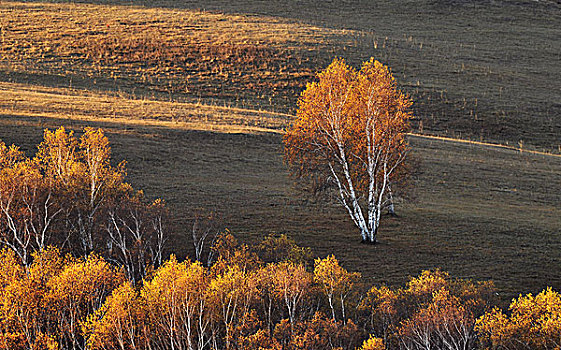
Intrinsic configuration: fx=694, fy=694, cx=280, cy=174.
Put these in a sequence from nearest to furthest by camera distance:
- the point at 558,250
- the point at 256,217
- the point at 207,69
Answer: the point at 558,250 < the point at 256,217 < the point at 207,69

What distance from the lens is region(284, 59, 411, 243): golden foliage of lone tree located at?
37219 millimetres

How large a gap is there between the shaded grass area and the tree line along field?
58.7 ft

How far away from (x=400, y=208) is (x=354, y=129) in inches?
361

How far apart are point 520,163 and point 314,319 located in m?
34.8

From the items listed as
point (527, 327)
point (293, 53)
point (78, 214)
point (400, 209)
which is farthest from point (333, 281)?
point (293, 53)

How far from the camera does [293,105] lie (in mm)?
75562

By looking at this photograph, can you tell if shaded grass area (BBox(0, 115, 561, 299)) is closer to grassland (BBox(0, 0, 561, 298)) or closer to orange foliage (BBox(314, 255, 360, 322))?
grassland (BBox(0, 0, 561, 298))

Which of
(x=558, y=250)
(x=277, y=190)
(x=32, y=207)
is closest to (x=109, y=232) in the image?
(x=32, y=207)

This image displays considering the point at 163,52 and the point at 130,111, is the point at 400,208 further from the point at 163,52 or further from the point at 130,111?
the point at 163,52

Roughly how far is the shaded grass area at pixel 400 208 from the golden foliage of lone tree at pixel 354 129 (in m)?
3.04

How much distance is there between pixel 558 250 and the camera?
36.4 metres

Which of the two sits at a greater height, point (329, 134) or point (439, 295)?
point (329, 134)

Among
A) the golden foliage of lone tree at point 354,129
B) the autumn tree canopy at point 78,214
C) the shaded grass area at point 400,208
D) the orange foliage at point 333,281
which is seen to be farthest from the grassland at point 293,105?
the orange foliage at point 333,281

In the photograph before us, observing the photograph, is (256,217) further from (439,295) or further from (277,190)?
(439,295)
